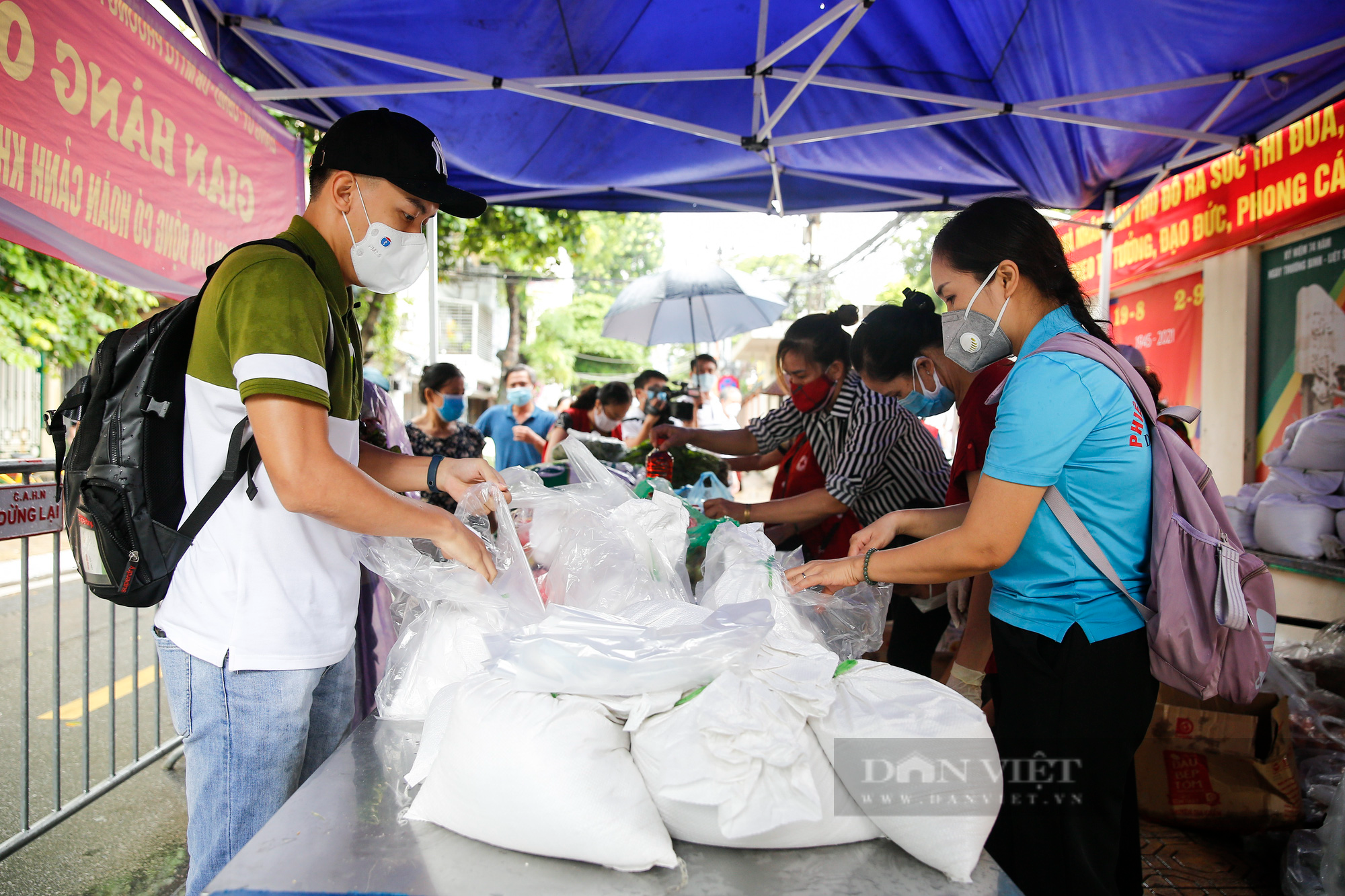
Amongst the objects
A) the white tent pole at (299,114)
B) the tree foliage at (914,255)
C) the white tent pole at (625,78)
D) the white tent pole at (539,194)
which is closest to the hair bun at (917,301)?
the white tent pole at (625,78)

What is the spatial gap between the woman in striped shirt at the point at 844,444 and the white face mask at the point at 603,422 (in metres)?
2.88

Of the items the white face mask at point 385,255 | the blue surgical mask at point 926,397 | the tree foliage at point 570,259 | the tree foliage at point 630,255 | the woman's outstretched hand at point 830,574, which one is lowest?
the woman's outstretched hand at point 830,574

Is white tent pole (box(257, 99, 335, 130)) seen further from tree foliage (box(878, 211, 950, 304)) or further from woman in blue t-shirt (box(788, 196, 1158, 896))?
tree foliage (box(878, 211, 950, 304))

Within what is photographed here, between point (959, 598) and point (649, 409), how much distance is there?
2.73 metres

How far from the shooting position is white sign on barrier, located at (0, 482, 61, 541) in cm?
231

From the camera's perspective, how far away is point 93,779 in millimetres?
3139

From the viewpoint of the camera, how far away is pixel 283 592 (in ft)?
4.33

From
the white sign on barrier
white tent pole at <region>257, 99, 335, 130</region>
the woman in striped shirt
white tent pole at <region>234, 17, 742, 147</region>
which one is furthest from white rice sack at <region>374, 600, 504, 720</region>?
white tent pole at <region>257, 99, 335, 130</region>

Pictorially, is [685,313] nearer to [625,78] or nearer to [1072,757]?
[625,78]

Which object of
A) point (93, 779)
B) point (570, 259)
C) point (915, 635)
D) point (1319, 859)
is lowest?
point (93, 779)

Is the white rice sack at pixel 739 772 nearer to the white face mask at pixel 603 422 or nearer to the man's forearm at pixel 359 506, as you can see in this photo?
the man's forearm at pixel 359 506

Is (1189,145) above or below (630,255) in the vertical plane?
below

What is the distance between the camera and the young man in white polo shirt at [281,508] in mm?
1193

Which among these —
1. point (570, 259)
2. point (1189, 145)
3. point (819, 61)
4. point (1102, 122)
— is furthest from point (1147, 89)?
point (570, 259)
